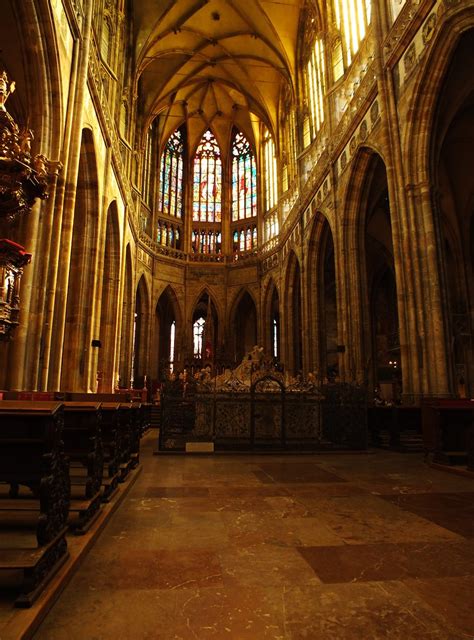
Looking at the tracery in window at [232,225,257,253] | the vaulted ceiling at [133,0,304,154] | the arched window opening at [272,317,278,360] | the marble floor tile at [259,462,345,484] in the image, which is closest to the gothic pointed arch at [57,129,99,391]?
the marble floor tile at [259,462,345,484]

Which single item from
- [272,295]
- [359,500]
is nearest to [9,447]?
[359,500]

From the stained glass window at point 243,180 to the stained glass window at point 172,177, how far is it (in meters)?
4.01

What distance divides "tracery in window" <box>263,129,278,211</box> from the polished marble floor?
1032 inches

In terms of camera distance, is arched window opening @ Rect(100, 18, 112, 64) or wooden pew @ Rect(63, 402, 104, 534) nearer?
wooden pew @ Rect(63, 402, 104, 534)

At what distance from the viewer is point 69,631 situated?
2186 mm

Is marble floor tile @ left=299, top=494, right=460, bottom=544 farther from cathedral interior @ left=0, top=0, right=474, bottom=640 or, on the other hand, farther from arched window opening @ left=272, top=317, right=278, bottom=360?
arched window opening @ left=272, top=317, right=278, bottom=360

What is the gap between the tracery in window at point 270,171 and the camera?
29531mm

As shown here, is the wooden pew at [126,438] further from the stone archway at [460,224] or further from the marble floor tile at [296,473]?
the stone archway at [460,224]

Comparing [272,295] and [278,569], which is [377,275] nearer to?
[272,295]

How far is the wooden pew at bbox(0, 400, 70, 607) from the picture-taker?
8.04 feet

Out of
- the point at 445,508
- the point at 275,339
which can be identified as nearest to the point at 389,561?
the point at 445,508

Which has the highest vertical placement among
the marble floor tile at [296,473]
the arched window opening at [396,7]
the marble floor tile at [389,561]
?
the arched window opening at [396,7]

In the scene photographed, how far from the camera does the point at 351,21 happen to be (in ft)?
52.6

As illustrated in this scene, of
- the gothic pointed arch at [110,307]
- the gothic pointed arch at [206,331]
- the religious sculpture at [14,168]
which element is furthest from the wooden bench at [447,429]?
the gothic pointed arch at [206,331]
